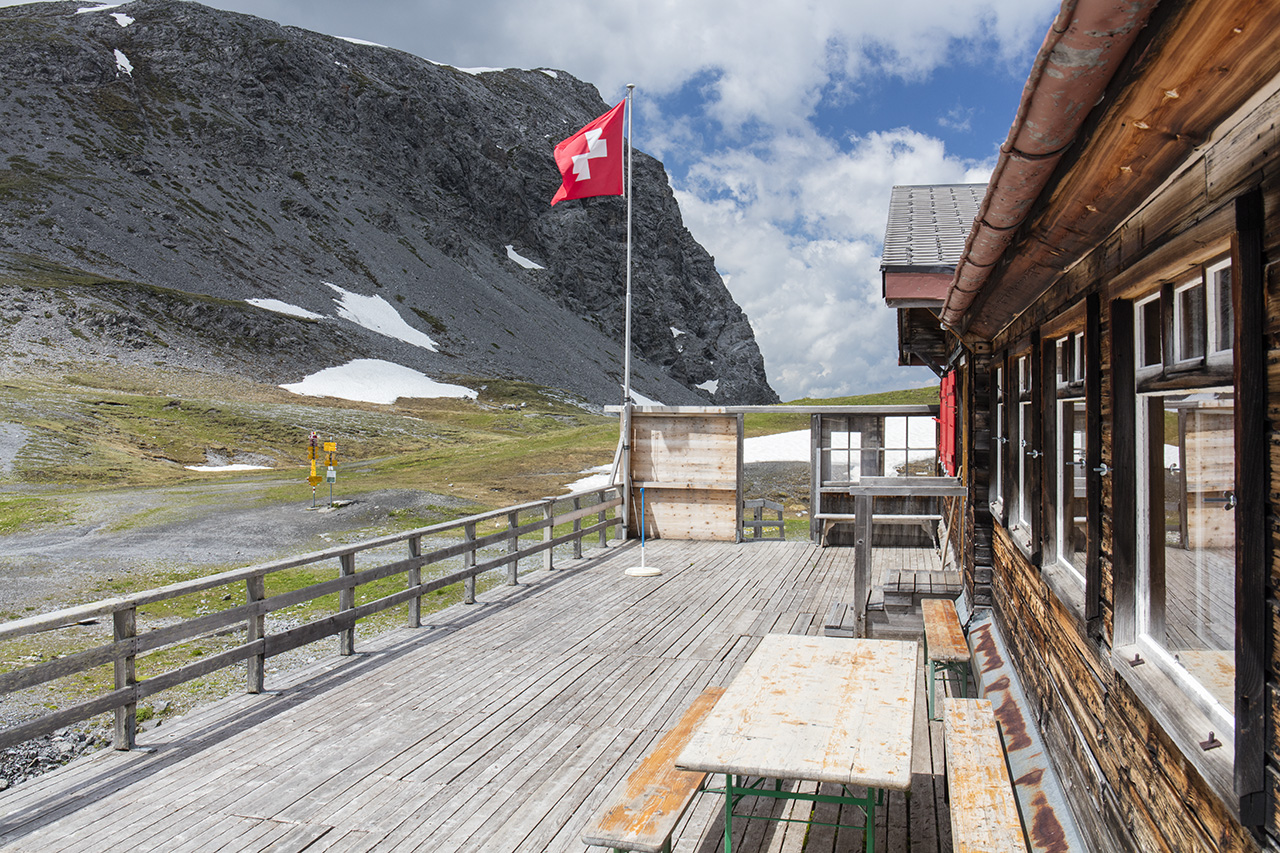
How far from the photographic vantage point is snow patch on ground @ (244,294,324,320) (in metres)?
60.4

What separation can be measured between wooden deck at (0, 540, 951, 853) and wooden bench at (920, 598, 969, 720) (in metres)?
0.31

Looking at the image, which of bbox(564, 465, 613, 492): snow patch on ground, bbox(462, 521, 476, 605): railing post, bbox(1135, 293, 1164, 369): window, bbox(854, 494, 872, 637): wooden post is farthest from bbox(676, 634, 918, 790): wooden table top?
bbox(564, 465, 613, 492): snow patch on ground

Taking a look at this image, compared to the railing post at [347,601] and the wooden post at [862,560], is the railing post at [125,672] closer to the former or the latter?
the railing post at [347,601]

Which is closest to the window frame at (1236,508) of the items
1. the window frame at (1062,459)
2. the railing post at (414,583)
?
the window frame at (1062,459)

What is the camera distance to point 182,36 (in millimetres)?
88250

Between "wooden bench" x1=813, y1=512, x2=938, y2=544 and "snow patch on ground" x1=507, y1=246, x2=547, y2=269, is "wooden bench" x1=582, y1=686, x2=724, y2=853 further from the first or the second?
"snow patch on ground" x1=507, y1=246, x2=547, y2=269

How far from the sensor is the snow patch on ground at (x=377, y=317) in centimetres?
6669

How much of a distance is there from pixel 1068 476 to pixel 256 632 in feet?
16.8

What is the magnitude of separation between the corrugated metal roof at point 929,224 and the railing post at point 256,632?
476cm

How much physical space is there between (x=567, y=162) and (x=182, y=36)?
323ft

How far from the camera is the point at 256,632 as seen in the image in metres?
5.60

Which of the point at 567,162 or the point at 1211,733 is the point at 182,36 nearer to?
the point at 567,162

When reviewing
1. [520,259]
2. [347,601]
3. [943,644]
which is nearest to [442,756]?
[347,601]

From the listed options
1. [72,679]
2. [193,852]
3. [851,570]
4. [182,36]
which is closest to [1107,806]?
[193,852]
